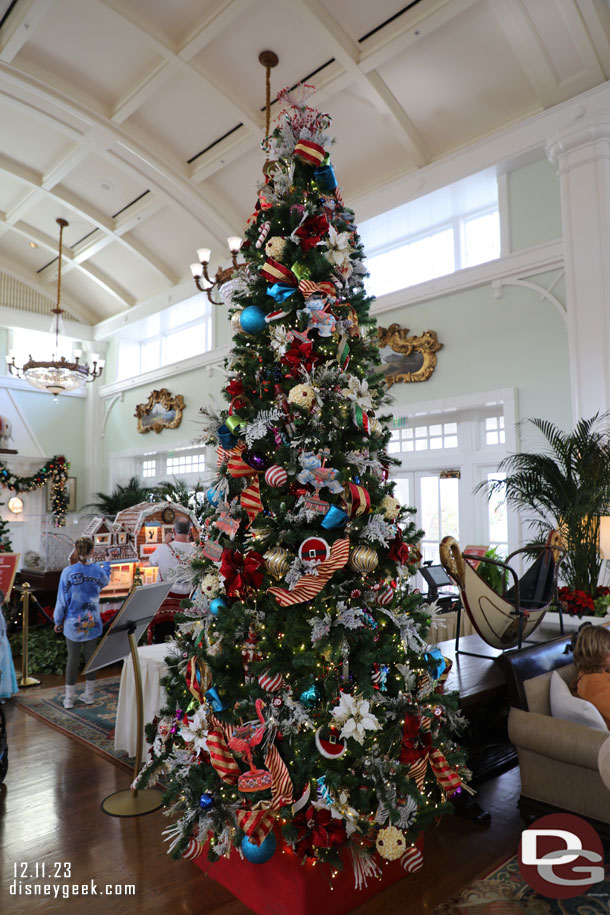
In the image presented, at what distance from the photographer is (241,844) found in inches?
93.8

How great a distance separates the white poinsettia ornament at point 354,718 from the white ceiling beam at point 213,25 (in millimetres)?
7466

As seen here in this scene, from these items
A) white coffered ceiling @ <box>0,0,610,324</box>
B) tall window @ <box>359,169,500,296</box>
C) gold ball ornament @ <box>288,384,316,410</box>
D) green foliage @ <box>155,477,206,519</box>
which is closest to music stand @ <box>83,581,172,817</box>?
gold ball ornament @ <box>288,384,316,410</box>

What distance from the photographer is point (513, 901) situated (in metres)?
2.54

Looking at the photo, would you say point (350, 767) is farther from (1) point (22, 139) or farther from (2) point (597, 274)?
(1) point (22, 139)

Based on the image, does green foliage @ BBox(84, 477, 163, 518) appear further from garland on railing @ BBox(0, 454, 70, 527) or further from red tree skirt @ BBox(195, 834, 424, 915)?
red tree skirt @ BBox(195, 834, 424, 915)

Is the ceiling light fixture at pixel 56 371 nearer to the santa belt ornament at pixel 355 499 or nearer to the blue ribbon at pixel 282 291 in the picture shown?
the blue ribbon at pixel 282 291

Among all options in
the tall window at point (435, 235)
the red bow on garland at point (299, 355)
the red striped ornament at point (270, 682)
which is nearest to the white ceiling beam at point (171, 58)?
the tall window at point (435, 235)

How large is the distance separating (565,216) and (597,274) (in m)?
0.79

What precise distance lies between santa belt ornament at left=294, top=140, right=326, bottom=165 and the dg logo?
295 cm

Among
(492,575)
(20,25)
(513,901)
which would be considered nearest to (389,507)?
(513,901)

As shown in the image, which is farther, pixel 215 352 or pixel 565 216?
pixel 215 352

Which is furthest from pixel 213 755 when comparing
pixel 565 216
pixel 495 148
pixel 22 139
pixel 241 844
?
pixel 22 139

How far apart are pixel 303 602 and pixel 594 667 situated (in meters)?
1.79

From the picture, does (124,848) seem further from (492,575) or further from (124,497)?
(124,497)
